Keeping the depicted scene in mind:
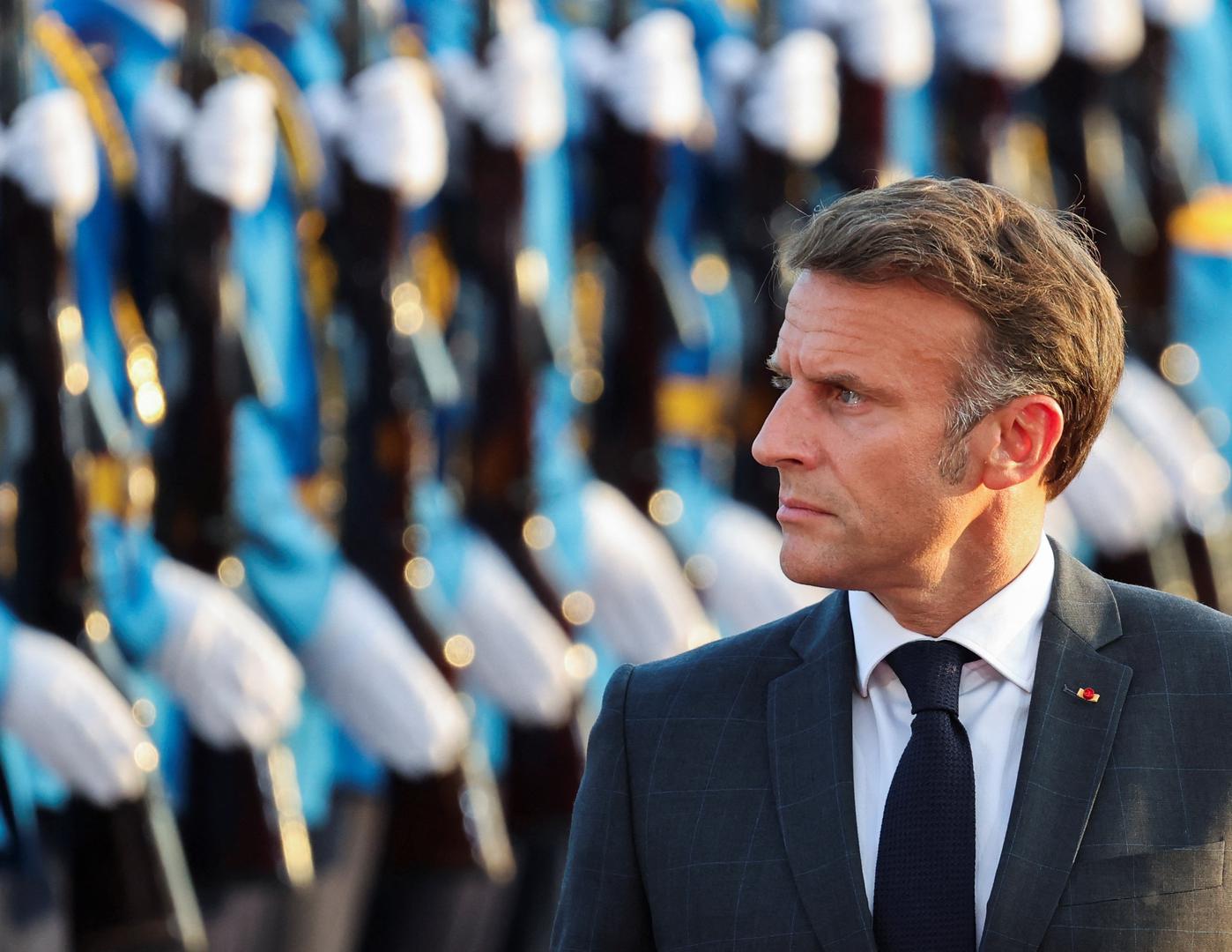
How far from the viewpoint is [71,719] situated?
346cm

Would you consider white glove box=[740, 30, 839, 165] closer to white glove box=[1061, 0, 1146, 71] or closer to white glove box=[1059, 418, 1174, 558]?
white glove box=[1061, 0, 1146, 71]

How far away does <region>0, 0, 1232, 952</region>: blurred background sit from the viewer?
11.7ft

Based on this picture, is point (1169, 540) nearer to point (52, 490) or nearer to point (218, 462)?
point (218, 462)

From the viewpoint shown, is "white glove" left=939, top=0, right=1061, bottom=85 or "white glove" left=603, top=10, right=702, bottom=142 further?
"white glove" left=939, top=0, right=1061, bottom=85

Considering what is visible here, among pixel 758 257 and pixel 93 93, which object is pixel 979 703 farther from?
pixel 758 257

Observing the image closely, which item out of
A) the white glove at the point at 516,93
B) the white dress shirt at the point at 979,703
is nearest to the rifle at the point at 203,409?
the white glove at the point at 516,93

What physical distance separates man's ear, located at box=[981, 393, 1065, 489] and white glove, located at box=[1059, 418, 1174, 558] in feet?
10.5

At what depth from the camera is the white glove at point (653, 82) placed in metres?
4.61

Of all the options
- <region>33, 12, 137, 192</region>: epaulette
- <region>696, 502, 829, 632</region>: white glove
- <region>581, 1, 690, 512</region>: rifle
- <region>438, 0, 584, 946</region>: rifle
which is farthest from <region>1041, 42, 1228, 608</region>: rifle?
<region>33, 12, 137, 192</region>: epaulette

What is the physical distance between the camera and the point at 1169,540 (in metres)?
5.35

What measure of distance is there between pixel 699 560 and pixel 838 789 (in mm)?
2915

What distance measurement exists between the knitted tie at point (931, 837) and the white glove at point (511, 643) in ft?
7.97

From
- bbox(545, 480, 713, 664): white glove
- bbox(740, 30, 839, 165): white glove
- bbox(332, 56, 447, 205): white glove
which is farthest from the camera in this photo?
bbox(740, 30, 839, 165): white glove

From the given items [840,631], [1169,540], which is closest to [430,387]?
[1169,540]
